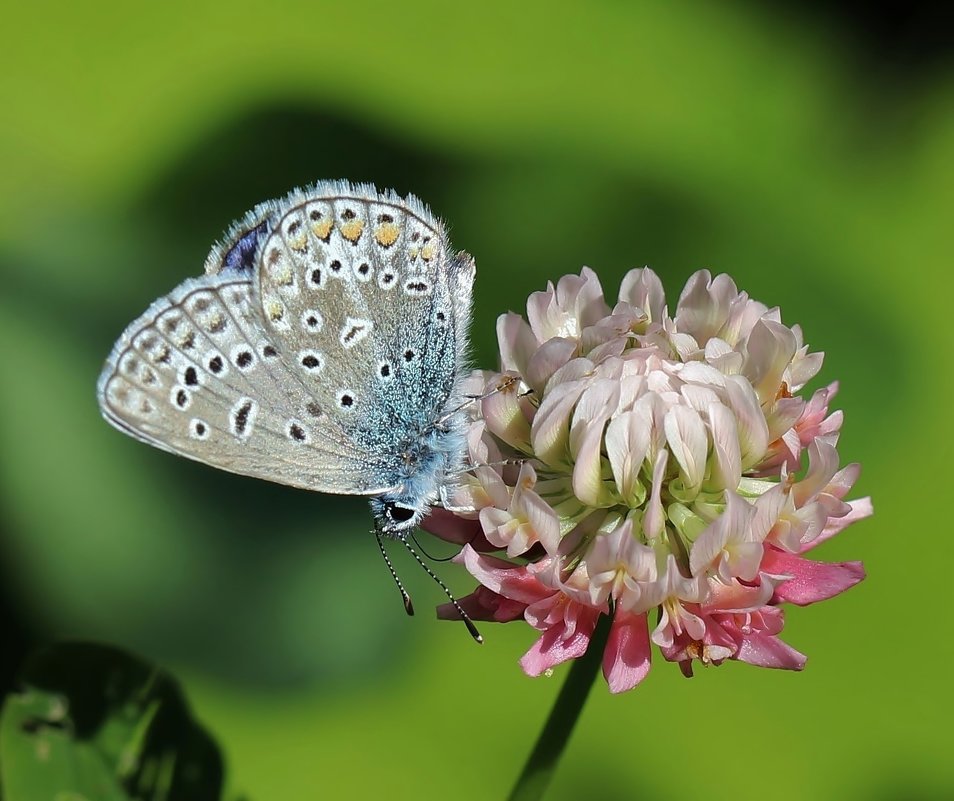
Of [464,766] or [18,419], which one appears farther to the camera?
[18,419]

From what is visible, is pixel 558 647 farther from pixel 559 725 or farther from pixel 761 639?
pixel 761 639

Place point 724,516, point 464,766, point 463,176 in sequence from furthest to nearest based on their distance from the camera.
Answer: point 463,176 → point 464,766 → point 724,516

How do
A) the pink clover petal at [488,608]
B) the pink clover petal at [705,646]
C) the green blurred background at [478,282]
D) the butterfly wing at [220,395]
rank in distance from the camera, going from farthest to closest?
A: the green blurred background at [478,282] < the butterfly wing at [220,395] < the pink clover petal at [488,608] < the pink clover petal at [705,646]

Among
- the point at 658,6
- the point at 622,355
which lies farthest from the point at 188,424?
the point at 658,6

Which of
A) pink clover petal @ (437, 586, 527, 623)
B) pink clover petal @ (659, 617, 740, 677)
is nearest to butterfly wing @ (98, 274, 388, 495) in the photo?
pink clover petal @ (437, 586, 527, 623)

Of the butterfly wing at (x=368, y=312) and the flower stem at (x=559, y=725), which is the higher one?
the butterfly wing at (x=368, y=312)

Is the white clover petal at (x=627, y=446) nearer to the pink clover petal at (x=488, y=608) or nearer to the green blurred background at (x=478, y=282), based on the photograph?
the pink clover petal at (x=488, y=608)

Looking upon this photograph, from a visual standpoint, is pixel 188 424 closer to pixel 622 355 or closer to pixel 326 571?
pixel 622 355

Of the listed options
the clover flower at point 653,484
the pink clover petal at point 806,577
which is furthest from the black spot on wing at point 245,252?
the pink clover petal at point 806,577
